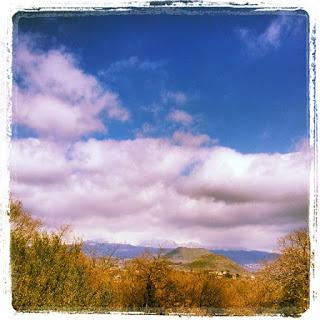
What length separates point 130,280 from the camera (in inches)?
971

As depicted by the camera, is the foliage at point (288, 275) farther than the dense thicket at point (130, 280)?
Yes

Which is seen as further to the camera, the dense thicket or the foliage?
the foliage

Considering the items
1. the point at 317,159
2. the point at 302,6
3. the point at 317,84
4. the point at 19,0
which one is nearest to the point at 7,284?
the point at 19,0

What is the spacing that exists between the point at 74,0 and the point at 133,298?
2255 cm

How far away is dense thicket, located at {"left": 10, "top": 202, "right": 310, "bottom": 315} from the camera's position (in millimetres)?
10672

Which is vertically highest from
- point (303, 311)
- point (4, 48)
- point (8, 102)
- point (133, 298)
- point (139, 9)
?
point (139, 9)

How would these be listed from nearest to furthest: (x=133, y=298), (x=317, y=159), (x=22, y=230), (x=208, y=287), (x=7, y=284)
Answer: (x=317, y=159) → (x=7, y=284) → (x=22, y=230) → (x=133, y=298) → (x=208, y=287)

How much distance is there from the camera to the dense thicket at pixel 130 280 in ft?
35.0

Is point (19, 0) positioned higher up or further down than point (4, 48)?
higher up

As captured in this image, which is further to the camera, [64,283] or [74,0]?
[64,283]

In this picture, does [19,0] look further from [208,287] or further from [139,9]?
[208,287]

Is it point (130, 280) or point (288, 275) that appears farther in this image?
point (130, 280)

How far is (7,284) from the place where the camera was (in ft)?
9.37

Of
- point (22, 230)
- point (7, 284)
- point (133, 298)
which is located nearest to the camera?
point (7, 284)
